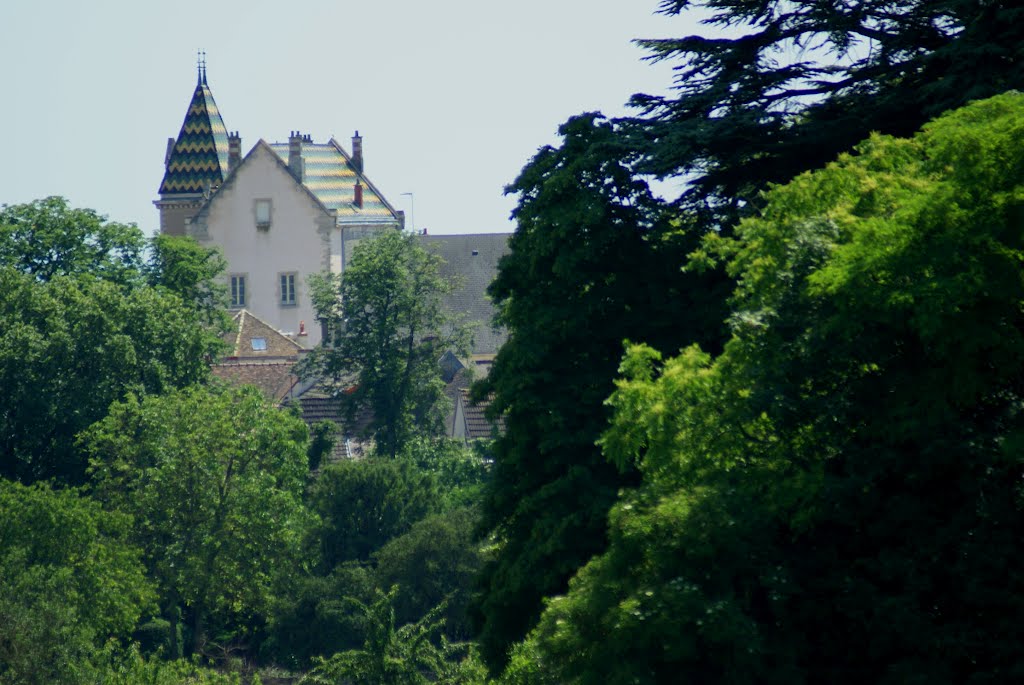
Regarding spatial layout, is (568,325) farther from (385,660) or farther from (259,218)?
(259,218)

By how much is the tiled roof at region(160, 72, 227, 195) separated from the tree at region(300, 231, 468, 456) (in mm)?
32273

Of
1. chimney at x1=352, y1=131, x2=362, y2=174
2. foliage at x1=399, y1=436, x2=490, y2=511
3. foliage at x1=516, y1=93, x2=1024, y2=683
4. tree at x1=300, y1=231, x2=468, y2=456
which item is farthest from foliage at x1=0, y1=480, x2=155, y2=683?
chimney at x1=352, y1=131, x2=362, y2=174

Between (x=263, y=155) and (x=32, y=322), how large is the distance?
45.7 m

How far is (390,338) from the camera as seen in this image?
253 feet

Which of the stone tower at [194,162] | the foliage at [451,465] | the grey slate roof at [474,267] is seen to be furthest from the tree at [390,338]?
the stone tower at [194,162]

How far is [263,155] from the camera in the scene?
104688 millimetres

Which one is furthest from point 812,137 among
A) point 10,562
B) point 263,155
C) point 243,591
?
point 263,155

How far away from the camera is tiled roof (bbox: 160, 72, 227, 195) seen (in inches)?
4316

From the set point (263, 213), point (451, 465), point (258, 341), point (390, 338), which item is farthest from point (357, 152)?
point (451, 465)

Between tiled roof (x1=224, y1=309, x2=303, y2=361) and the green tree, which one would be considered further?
tiled roof (x1=224, y1=309, x2=303, y2=361)

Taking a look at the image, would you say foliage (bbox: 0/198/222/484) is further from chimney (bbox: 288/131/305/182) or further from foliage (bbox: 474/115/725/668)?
chimney (bbox: 288/131/305/182)

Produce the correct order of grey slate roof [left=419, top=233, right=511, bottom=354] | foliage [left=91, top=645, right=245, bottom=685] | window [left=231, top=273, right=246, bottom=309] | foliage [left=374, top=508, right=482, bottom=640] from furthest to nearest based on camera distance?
grey slate roof [left=419, top=233, right=511, bottom=354] < window [left=231, top=273, right=246, bottom=309] < foliage [left=374, top=508, right=482, bottom=640] < foliage [left=91, top=645, right=245, bottom=685]

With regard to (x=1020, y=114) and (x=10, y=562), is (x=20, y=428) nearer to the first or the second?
(x=10, y=562)

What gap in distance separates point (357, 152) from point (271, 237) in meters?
14.5
